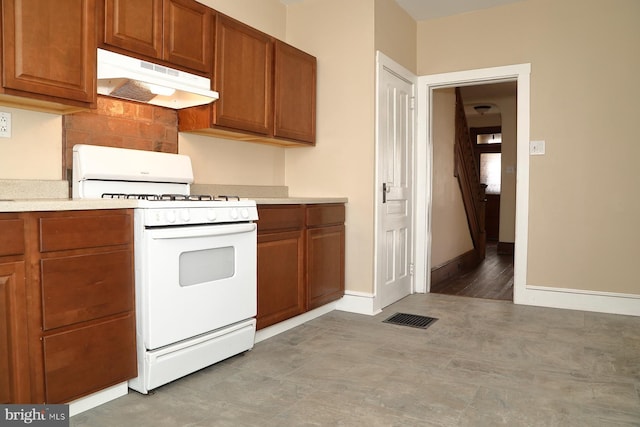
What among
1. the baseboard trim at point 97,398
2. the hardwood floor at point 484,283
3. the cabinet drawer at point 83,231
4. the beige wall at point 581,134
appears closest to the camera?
the cabinet drawer at point 83,231

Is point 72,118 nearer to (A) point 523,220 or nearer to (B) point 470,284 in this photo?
(A) point 523,220

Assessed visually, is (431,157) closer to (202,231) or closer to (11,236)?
(202,231)

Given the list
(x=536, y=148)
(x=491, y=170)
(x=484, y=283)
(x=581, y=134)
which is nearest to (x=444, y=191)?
(x=484, y=283)

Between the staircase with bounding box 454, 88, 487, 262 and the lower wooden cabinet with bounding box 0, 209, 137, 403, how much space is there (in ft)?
14.6

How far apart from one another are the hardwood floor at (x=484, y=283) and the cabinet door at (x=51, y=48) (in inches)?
136

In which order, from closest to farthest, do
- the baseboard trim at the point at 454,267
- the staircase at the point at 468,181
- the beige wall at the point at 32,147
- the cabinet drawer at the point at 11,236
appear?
the cabinet drawer at the point at 11,236, the beige wall at the point at 32,147, the baseboard trim at the point at 454,267, the staircase at the point at 468,181

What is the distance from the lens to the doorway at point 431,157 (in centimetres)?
390

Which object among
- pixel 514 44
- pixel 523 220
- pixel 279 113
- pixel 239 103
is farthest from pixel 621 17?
pixel 239 103

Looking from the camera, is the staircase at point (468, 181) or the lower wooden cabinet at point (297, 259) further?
the staircase at point (468, 181)

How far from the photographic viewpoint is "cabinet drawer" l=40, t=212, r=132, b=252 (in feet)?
5.82

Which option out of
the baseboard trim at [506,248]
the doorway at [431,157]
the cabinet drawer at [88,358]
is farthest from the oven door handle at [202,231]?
the baseboard trim at [506,248]

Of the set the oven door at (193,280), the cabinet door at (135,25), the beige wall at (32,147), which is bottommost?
the oven door at (193,280)

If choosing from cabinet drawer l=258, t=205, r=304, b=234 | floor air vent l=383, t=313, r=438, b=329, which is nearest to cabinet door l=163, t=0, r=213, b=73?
cabinet drawer l=258, t=205, r=304, b=234

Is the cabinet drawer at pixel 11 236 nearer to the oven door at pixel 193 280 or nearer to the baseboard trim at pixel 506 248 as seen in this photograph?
the oven door at pixel 193 280
